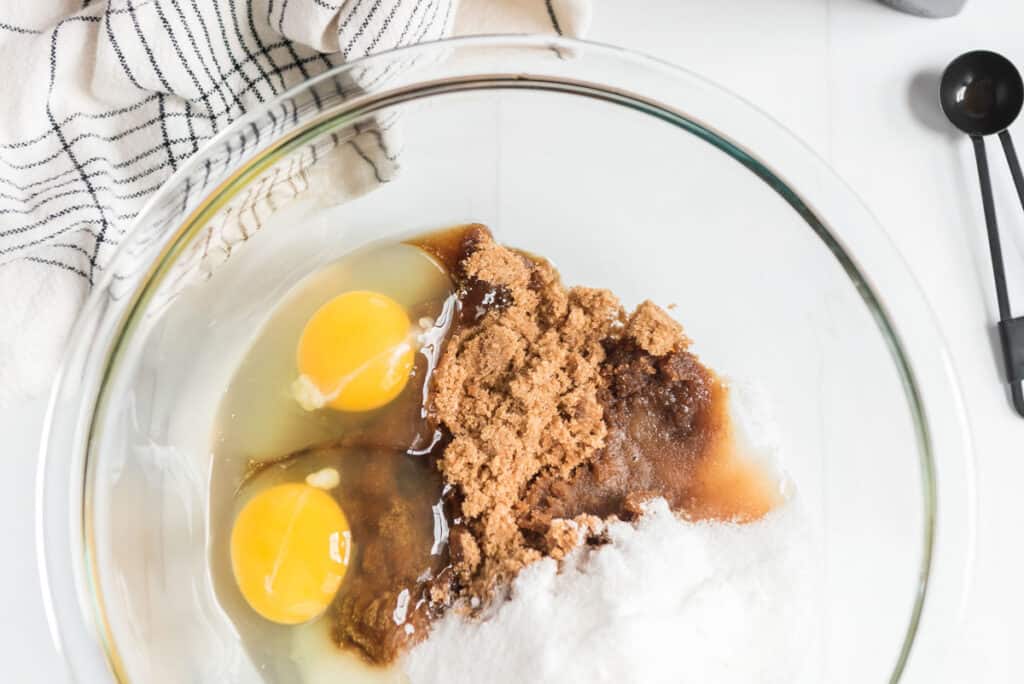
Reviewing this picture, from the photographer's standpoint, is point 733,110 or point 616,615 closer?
point 616,615

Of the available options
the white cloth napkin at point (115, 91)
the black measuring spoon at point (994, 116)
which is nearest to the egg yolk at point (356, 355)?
the white cloth napkin at point (115, 91)

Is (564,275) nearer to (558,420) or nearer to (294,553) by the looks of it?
(558,420)

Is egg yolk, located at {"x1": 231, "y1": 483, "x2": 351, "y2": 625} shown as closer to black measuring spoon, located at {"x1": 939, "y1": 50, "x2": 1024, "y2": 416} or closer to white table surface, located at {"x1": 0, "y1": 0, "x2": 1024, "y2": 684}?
white table surface, located at {"x1": 0, "y1": 0, "x2": 1024, "y2": 684}

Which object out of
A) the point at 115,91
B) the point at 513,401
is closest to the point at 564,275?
the point at 513,401

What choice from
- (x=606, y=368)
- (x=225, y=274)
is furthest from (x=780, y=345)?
(x=225, y=274)

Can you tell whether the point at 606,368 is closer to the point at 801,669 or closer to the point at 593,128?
the point at 593,128

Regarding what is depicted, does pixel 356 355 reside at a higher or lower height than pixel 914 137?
lower

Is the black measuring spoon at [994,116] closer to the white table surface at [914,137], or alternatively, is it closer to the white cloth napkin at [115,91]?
the white table surface at [914,137]
